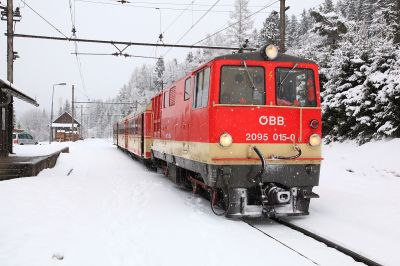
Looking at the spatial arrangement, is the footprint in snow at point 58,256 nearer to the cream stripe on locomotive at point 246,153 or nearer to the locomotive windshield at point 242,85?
the cream stripe on locomotive at point 246,153

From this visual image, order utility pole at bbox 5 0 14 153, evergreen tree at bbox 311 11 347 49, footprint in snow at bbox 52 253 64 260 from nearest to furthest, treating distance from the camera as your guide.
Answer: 1. footprint in snow at bbox 52 253 64 260
2. utility pole at bbox 5 0 14 153
3. evergreen tree at bbox 311 11 347 49

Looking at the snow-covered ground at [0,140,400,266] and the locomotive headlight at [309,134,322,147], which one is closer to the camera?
the snow-covered ground at [0,140,400,266]

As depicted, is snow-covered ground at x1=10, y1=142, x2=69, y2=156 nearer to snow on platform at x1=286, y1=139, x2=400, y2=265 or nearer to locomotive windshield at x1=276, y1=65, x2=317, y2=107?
snow on platform at x1=286, y1=139, x2=400, y2=265

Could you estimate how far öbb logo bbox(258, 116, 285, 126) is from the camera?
316 inches

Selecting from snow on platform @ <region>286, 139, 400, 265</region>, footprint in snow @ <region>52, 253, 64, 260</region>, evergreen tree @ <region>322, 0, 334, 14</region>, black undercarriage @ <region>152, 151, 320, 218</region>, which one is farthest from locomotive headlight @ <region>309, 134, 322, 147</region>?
evergreen tree @ <region>322, 0, 334, 14</region>

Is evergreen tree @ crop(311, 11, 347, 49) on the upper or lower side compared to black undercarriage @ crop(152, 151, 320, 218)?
upper

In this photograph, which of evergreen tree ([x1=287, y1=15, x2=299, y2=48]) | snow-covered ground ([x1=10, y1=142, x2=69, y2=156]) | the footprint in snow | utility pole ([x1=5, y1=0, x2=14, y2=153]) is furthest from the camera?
evergreen tree ([x1=287, y1=15, x2=299, y2=48])

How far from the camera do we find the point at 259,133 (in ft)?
26.2

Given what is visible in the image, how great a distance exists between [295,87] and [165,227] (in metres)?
3.75

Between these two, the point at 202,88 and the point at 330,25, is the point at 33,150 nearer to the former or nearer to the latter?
the point at 330,25

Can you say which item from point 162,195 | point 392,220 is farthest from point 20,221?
point 392,220

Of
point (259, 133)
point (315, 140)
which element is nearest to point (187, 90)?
point (259, 133)

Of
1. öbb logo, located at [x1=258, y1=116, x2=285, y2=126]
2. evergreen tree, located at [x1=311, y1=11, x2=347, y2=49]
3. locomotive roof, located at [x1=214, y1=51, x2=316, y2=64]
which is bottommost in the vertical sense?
öbb logo, located at [x1=258, y1=116, x2=285, y2=126]

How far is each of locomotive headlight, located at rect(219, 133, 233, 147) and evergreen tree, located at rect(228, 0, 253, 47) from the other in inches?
1650
